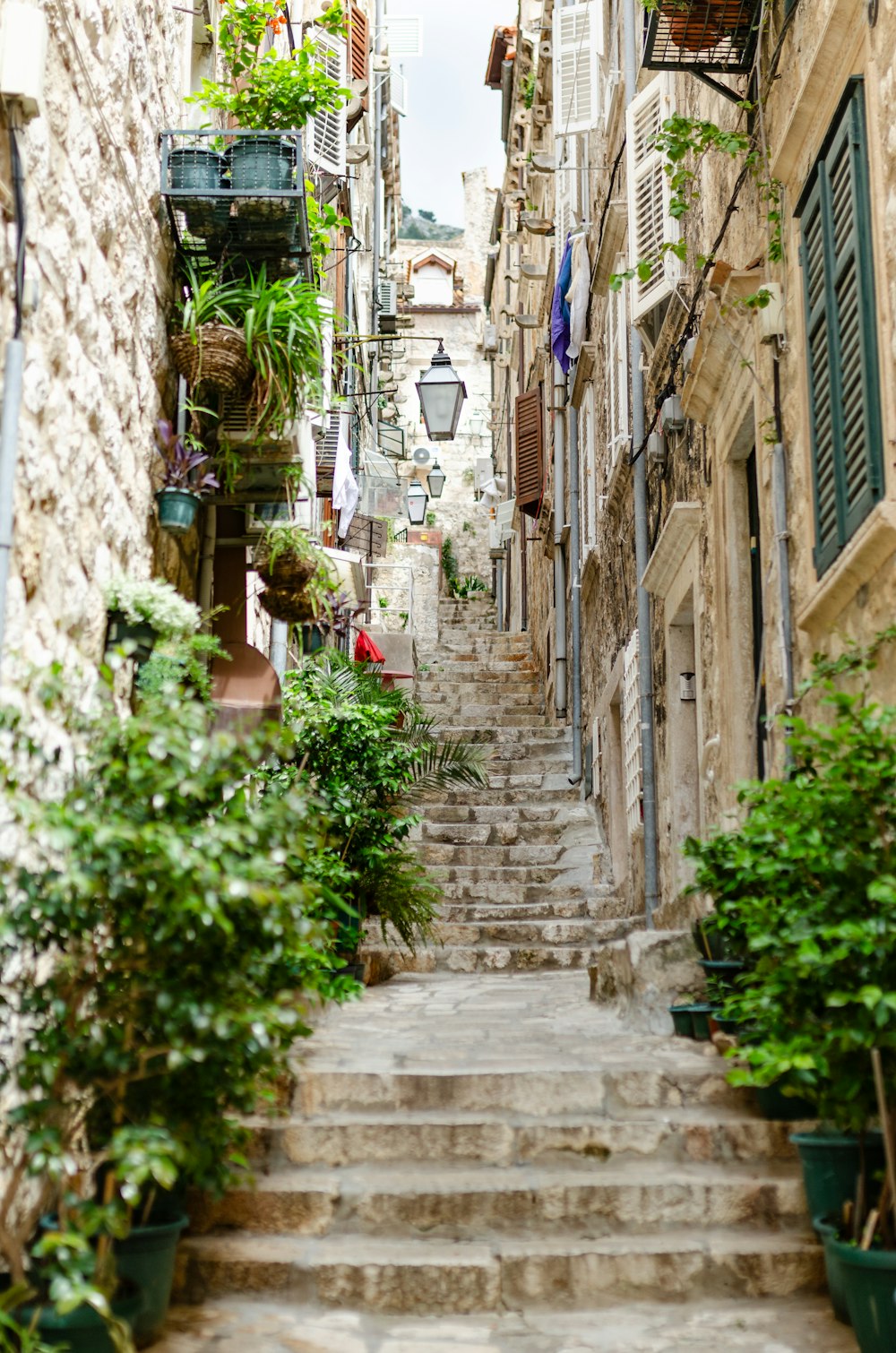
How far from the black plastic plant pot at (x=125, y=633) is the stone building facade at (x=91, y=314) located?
0.06 meters

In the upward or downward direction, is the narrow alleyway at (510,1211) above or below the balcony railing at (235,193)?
below

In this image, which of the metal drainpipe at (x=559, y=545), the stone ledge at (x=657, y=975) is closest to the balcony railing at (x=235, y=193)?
the stone ledge at (x=657, y=975)

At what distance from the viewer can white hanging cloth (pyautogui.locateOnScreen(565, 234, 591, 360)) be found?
45.1 ft

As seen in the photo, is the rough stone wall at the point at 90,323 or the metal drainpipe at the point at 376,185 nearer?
the rough stone wall at the point at 90,323

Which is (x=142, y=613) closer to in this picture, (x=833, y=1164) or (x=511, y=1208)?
(x=511, y=1208)

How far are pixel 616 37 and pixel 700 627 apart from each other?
248 inches

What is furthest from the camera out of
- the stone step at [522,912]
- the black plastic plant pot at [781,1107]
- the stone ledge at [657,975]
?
the stone step at [522,912]

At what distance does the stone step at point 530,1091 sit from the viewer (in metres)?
5.36

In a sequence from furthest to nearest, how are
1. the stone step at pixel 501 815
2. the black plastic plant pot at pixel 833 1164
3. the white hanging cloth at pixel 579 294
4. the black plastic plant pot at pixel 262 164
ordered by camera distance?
the white hanging cloth at pixel 579 294 < the stone step at pixel 501 815 < the black plastic plant pot at pixel 262 164 < the black plastic plant pot at pixel 833 1164

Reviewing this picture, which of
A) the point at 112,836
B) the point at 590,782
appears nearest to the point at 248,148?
the point at 112,836

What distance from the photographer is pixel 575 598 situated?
14484mm

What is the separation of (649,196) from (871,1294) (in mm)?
7293

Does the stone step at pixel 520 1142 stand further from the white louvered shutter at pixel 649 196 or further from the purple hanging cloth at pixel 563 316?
the purple hanging cloth at pixel 563 316

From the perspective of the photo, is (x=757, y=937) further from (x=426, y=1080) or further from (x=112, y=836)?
(x=426, y=1080)
